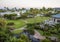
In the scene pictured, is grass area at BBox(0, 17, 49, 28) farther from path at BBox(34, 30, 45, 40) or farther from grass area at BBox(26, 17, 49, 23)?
path at BBox(34, 30, 45, 40)

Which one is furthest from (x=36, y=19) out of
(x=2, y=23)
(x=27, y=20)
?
(x=2, y=23)

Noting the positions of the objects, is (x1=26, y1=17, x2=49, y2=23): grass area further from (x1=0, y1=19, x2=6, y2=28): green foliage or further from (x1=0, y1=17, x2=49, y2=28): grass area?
(x1=0, y1=19, x2=6, y2=28): green foliage

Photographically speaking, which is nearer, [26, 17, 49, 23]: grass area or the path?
the path

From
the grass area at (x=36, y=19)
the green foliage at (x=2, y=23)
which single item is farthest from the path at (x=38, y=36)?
the green foliage at (x=2, y=23)

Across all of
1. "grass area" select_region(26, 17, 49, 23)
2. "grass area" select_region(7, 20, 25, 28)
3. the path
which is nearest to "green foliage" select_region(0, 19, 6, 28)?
"grass area" select_region(7, 20, 25, 28)

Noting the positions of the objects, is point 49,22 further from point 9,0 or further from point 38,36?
point 9,0

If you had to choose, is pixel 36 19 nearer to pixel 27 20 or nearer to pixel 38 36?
pixel 27 20

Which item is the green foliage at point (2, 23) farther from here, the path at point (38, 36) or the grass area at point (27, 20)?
the path at point (38, 36)

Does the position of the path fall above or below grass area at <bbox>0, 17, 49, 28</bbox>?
below

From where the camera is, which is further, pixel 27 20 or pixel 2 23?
pixel 27 20

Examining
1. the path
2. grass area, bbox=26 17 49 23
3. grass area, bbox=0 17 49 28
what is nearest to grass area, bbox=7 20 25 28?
grass area, bbox=0 17 49 28

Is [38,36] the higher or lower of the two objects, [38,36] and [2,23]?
the lower

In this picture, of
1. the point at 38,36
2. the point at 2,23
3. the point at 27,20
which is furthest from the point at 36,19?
the point at 2,23
